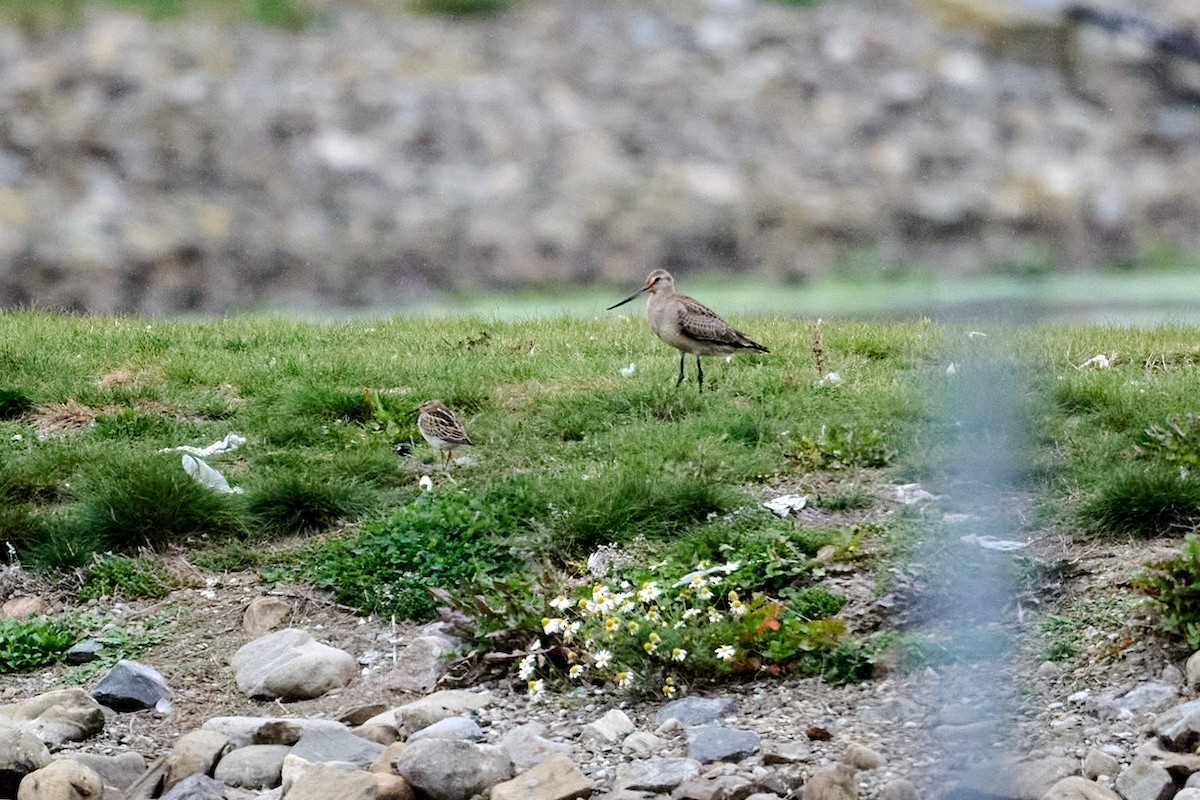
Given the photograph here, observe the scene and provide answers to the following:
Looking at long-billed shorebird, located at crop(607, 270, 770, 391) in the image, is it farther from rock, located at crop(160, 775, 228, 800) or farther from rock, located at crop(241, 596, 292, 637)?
rock, located at crop(160, 775, 228, 800)

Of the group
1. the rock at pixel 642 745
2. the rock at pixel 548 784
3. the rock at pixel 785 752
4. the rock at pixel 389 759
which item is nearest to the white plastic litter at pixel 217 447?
the rock at pixel 389 759

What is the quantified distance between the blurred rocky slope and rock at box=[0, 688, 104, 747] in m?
4.70

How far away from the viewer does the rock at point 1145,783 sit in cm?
374

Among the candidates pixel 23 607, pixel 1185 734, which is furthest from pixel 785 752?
pixel 23 607

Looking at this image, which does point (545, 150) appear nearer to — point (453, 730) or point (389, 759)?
point (389, 759)

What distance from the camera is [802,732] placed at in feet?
14.9

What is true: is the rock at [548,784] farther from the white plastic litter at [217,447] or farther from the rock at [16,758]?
the white plastic litter at [217,447]

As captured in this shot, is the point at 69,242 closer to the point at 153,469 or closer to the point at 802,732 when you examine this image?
the point at 802,732

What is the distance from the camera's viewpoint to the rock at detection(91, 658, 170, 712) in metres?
5.39

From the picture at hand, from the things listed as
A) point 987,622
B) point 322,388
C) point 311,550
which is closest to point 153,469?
point 311,550

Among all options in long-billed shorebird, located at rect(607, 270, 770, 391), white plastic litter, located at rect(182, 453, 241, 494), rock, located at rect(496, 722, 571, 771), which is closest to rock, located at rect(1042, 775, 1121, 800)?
rock, located at rect(496, 722, 571, 771)

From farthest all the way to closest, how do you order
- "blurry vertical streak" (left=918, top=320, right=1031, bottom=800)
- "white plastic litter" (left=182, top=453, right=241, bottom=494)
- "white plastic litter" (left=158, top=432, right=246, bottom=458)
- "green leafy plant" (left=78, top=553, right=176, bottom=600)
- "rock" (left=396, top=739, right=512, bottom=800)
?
"white plastic litter" (left=158, top=432, right=246, bottom=458)
"white plastic litter" (left=182, top=453, right=241, bottom=494)
"green leafy plant" (left=78, top=553, right=176, bottom=600)
"rock" (left=396, top=739, right=512, bottom=800)
"blurry vertical streak" (left=918, top=320, right=1031, bottom=800)

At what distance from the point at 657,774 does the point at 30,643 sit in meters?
3.15

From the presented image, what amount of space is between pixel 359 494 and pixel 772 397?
106 inches
